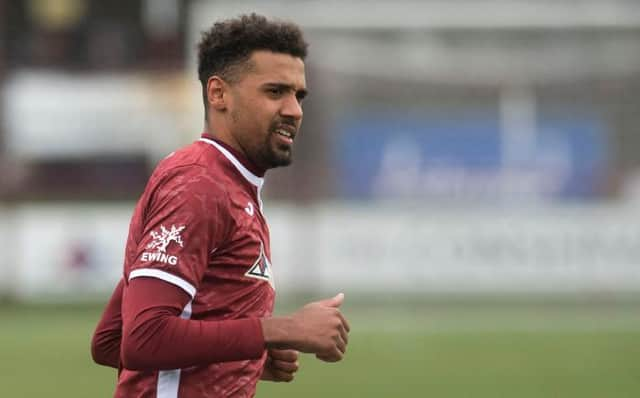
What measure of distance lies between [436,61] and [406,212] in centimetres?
632

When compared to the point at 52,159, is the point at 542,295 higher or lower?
lower

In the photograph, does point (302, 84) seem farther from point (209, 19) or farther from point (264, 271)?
point (209, 19)

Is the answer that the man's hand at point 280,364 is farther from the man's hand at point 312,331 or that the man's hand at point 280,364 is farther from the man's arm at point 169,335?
the man's arm at point 169,335

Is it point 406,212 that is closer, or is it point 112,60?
point 406,212

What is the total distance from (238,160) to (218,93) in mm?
245

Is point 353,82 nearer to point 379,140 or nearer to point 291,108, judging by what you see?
point 379,140

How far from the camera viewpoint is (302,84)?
402 cm

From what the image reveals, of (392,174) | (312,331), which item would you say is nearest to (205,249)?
(312,331)

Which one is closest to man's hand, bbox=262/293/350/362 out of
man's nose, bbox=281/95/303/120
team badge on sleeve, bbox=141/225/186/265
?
team badge on sleeve, bbox=141/225/186/265

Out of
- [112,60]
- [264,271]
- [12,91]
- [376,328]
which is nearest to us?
[264,271]

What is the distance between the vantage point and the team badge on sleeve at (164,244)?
358 centimetres

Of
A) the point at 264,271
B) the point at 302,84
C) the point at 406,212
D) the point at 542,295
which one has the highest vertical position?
the point at 302,84

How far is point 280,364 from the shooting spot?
4277mm

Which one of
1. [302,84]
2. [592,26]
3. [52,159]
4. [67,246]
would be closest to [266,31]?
[302,84]
